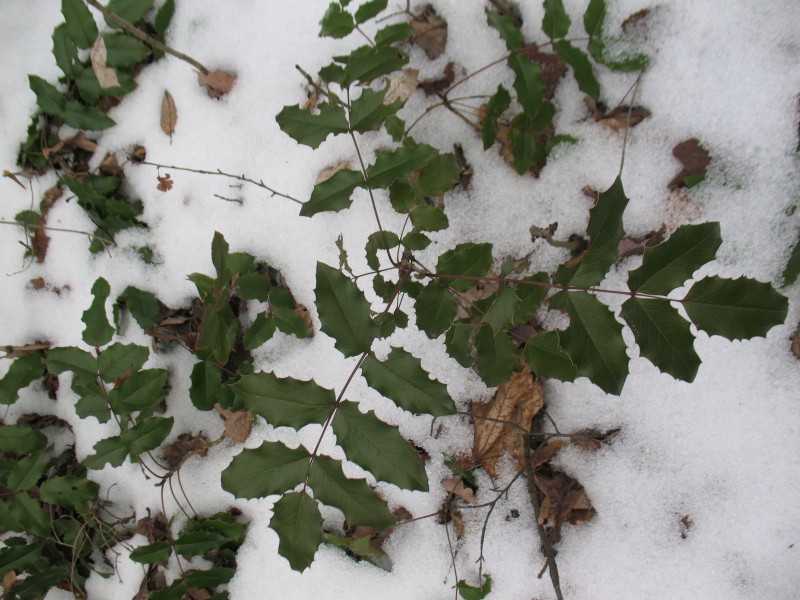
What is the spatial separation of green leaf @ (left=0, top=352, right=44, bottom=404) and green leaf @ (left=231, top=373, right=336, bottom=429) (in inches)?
45.2

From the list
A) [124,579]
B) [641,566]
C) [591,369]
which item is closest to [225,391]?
[124,579]

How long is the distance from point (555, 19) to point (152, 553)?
189 centimetres

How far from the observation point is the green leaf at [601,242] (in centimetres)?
108

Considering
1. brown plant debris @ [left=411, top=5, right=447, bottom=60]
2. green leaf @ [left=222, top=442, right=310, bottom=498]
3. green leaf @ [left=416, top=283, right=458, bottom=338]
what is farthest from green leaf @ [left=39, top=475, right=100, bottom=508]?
brown plant debris @ [left=411, top=5, right=447, bottom=60]

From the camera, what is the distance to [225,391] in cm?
167

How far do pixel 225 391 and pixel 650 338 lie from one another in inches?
47.1

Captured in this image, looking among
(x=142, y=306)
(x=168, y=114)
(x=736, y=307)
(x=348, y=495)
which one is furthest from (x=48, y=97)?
(x=736, y=307)

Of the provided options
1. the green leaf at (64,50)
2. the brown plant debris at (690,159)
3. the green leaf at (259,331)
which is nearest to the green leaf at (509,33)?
the brown plant debris at (690,159)

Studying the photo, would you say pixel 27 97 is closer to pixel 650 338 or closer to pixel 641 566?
pixel 650 338

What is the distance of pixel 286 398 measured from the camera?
115 centimetres

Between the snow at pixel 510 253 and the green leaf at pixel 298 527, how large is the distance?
1.85ft

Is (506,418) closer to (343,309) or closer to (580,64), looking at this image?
(343,309)

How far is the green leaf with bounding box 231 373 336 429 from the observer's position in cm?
115

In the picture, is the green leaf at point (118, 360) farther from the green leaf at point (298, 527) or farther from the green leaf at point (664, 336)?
the green leaf at point (664, 336)
